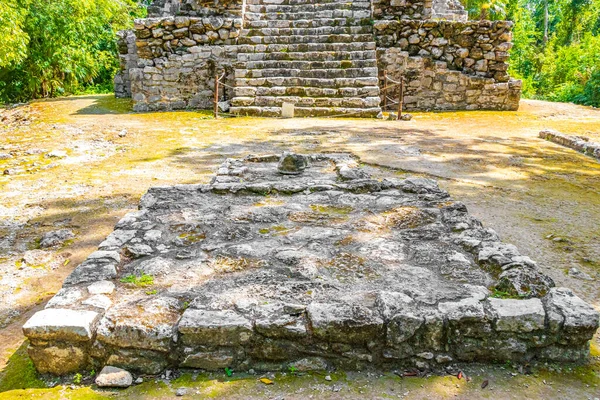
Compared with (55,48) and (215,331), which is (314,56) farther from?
(215,331)

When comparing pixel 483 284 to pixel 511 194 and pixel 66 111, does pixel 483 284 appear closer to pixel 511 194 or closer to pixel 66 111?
pixel 511 194

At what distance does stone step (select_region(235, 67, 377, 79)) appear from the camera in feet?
36.7

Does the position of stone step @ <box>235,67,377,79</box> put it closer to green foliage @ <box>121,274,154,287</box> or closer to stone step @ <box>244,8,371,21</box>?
stone step @ <box>244,8,371,21</box>

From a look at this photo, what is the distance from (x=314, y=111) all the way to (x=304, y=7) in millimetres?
4118

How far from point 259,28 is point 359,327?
1124 cm

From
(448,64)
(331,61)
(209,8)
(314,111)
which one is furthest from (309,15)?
(448,64)

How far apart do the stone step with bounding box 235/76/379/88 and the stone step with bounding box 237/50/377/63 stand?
0.71 metres

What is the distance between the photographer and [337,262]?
10.3 feet

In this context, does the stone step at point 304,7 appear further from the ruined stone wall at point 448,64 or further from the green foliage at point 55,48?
the green foliage at point 55,48

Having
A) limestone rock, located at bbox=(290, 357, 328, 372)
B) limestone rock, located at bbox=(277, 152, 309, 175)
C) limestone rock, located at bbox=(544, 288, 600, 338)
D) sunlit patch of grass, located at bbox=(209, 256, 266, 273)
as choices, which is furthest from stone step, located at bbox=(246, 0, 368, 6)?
limestone rock, located at bbox=(290, 357, 328, 372)

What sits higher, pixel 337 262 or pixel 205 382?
pixel 337 262

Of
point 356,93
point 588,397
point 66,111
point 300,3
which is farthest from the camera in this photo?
point 300,3

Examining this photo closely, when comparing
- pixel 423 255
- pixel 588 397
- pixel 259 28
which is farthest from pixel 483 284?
pixel 259 28

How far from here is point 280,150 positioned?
7293 mm
